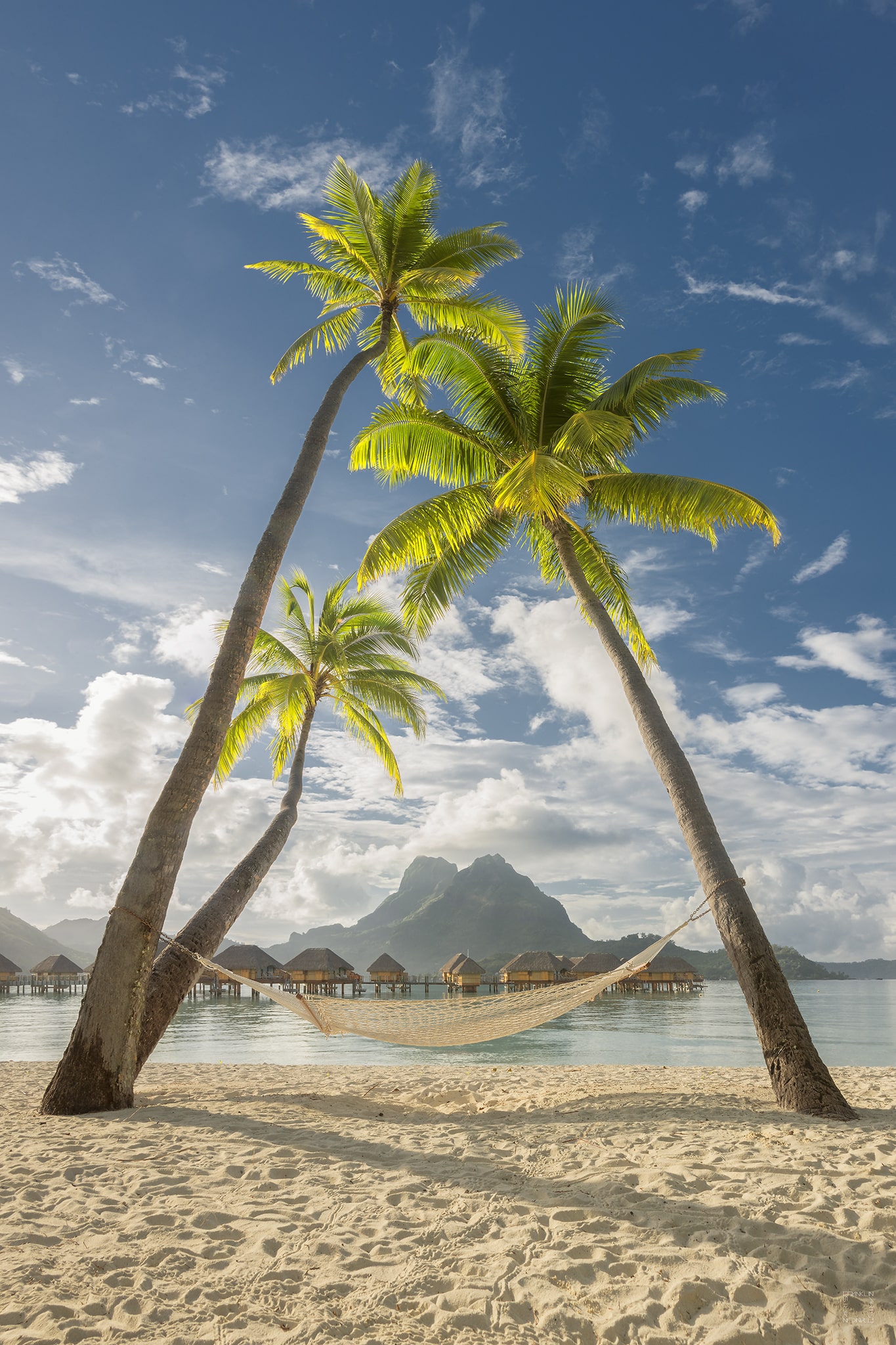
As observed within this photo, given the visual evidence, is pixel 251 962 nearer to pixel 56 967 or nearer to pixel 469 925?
pixel 56 967

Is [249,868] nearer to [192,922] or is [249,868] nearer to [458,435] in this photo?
[192,922]

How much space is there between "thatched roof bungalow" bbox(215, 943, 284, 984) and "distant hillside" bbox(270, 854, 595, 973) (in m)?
61.8

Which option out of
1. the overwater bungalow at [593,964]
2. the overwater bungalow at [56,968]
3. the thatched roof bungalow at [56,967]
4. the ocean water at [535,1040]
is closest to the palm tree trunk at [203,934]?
the ocean water at [535,1040]

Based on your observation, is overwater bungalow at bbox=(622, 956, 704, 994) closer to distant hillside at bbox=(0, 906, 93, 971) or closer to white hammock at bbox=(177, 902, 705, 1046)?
white hammock at bbox=(177, 902, 705, 1046)

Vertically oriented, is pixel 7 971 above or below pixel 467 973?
below

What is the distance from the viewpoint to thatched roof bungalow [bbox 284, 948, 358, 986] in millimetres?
25922

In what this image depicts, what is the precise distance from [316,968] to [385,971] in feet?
8.65

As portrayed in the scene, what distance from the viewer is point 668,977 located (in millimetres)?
31016

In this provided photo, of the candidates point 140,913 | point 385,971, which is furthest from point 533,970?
point 140,913

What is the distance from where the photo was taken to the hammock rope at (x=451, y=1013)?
14.1 ft

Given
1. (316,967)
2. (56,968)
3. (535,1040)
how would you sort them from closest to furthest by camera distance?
(535,1040), (316,967), (56,968)

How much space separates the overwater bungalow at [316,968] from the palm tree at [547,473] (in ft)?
71.4

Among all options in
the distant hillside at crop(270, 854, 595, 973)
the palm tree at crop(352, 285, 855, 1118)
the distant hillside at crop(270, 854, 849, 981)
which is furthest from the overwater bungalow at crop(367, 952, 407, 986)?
the distant hillside at crop(270, 854, 595, 973)

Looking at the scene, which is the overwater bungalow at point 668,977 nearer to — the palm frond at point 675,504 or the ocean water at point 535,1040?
the ocean water at point 535,1040
